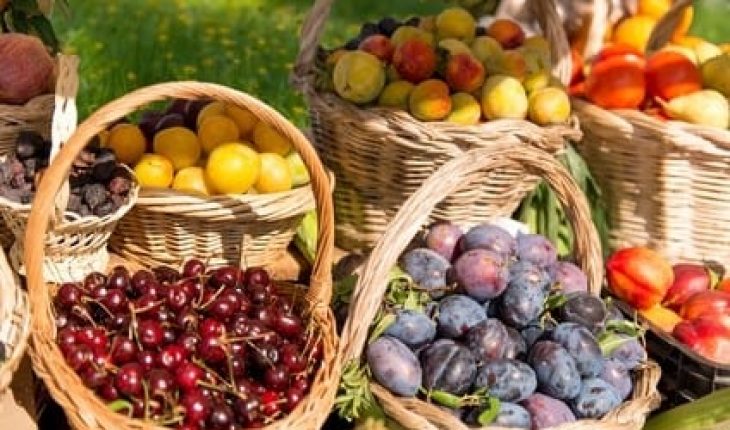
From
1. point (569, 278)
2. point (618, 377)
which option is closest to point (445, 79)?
point (569, 278)

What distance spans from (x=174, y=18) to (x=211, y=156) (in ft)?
7.68

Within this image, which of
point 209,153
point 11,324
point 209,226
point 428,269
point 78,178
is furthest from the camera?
point 209,153

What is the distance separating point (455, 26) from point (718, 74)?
57 cm

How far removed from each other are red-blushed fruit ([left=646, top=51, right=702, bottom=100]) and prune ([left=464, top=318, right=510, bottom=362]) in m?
0.86

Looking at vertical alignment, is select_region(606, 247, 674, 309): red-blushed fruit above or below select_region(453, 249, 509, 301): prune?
below

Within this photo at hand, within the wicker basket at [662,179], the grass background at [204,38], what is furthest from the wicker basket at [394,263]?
the grass background at [204,38]

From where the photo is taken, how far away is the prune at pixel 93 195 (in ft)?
6.22

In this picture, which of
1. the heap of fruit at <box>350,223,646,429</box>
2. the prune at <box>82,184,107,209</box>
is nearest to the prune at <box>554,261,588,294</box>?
the heap of fruit at <box>350,223,646,429</box>

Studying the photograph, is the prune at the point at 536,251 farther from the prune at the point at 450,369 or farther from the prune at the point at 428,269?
the prune at the point at 450,369

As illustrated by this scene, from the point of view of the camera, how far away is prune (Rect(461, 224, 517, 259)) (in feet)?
6.13

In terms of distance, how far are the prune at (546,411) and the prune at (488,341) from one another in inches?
3.4

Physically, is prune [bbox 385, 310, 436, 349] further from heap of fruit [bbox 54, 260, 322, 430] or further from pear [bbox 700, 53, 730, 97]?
pear [bbox 700, 53, 730, 97]

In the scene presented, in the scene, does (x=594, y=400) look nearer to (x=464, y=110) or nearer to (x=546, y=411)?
(x=546, y=411)

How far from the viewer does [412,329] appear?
1702mm
